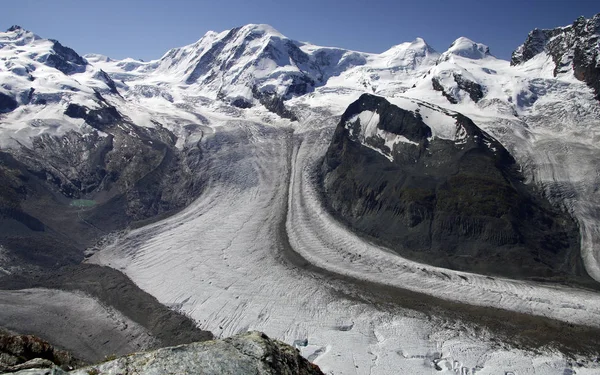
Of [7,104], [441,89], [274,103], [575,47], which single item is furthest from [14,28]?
[575,47]

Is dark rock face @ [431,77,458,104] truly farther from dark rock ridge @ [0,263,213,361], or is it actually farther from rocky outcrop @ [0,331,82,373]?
rocky outcrop @ [0,331,82,373]

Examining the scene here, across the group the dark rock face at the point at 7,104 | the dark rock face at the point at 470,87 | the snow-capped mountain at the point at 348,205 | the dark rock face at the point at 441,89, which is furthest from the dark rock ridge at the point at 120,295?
the dark rock face at the point at 470,87

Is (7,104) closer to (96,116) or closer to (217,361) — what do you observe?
(96,116)

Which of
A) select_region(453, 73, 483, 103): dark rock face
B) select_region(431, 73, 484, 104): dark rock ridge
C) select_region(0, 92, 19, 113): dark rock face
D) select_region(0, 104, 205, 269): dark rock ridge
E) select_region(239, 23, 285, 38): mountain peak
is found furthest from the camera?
select_region(239, 23, 285, 38): mountain peak

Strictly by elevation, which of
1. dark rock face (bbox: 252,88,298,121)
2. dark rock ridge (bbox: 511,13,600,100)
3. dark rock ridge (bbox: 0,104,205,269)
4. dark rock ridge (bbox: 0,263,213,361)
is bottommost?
dark rock ridge (bbox: 0,263,213,361)

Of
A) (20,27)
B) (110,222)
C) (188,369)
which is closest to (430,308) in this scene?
(188,369)

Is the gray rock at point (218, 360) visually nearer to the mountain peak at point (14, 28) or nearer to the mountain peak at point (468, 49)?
the mountain peak at point (468, 49)

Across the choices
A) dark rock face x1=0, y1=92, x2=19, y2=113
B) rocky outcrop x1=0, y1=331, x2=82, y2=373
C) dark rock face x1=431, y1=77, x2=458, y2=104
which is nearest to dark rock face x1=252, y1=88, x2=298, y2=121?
dark rock face x1=431, y1=77, x2=458, y2=104

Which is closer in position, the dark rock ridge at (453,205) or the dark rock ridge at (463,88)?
the dark rock ridge at (453,205)
